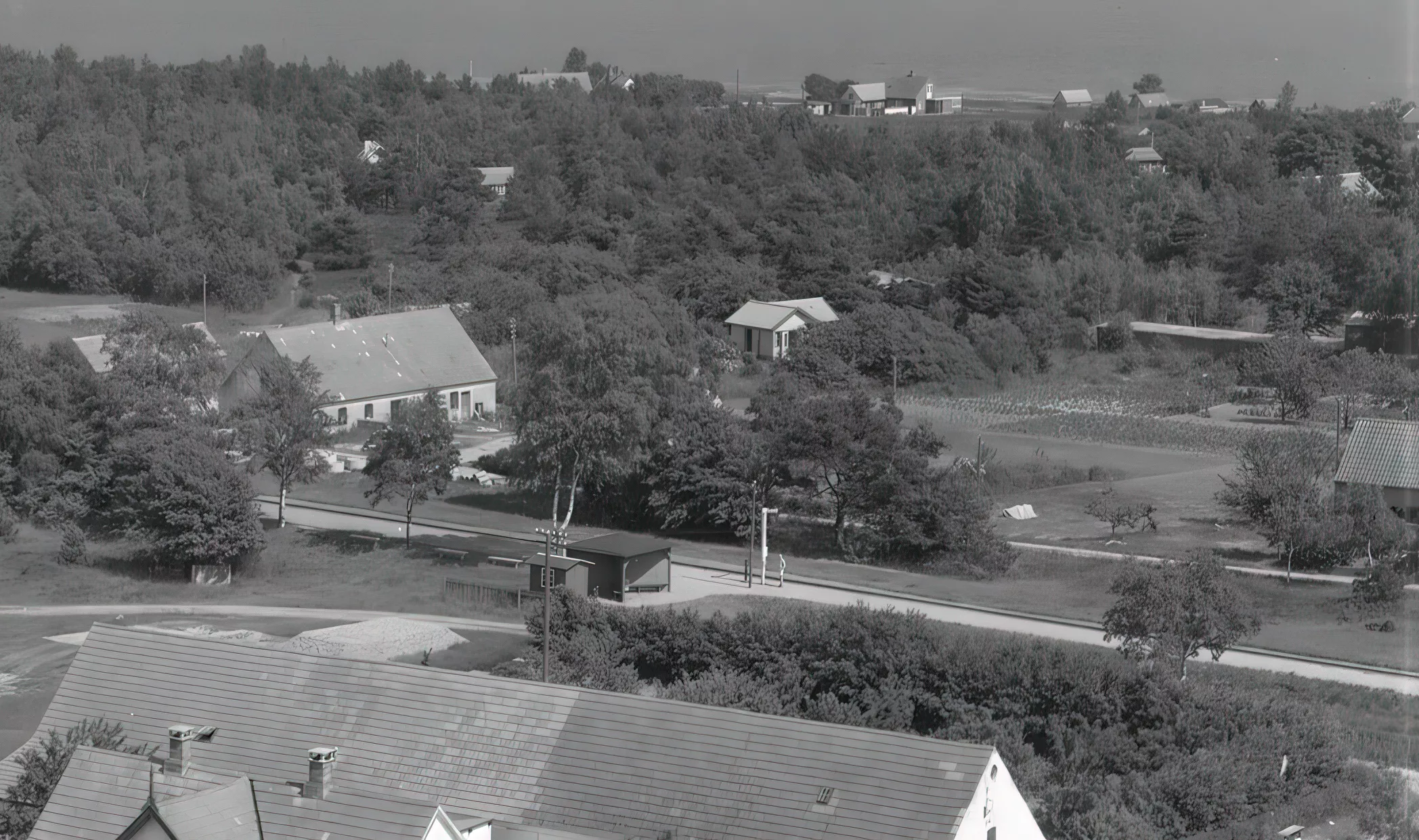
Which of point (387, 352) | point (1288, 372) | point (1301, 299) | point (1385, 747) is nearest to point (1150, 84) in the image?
point (1301, 299)

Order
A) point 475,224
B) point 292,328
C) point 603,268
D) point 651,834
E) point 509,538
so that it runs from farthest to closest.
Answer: point 475,224
point 603,268
point 292,328
point 509,538
point 651,834

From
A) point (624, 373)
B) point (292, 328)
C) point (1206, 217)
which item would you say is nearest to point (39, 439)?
point (292, 328)

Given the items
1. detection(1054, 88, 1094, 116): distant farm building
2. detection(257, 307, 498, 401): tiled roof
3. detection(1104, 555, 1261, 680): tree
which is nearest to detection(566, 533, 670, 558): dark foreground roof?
detection(1104, 555, 1261, 680): tree

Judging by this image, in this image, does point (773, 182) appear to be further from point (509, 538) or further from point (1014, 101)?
point (509, 538)

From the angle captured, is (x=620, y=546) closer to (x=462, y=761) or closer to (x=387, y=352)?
(x=462, y=761)

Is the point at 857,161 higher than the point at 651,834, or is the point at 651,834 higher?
the point at 857,161

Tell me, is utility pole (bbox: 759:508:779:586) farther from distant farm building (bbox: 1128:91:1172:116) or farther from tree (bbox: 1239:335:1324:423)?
distant farm building (bbox: 1128:91:1172:116)

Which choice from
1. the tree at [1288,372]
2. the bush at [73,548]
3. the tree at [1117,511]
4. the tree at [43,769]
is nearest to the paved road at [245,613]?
the bush at [73,548]

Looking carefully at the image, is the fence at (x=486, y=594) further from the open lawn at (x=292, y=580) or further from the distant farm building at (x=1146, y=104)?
the distant farm building at (x=1146, y=104)
